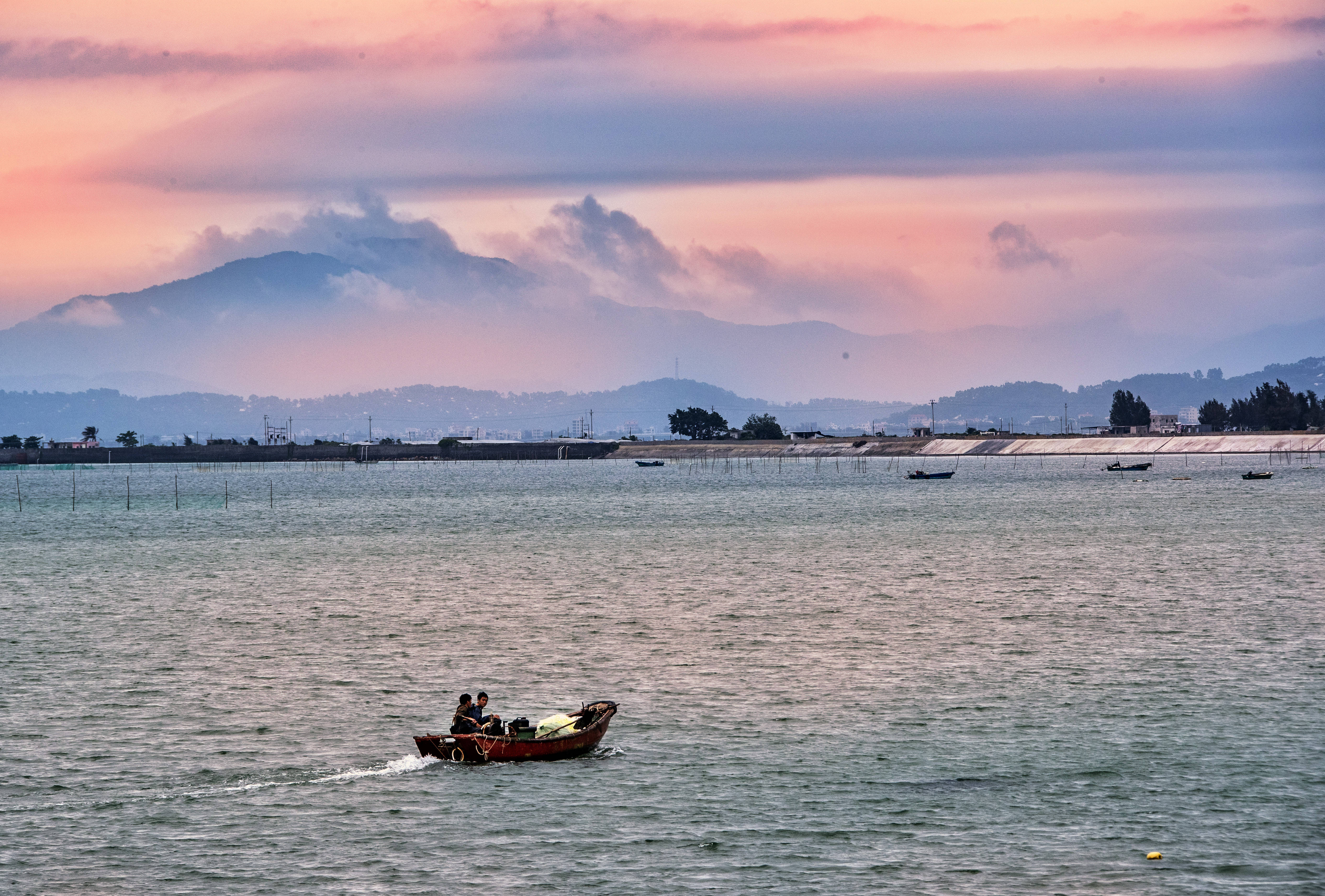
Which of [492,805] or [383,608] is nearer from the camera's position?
[492,805]

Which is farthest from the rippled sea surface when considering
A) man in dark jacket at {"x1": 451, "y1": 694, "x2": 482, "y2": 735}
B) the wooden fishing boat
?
man in dark jacket at {"x1": 451, "y1": 694, "x2": 482, "y2": 735}

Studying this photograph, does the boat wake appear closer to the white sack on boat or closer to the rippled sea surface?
the rippled sea surface

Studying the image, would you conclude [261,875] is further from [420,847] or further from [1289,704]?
[1289,704]

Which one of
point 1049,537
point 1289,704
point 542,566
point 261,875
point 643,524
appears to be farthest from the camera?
point 643,524

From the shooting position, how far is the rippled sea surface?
29.9 m

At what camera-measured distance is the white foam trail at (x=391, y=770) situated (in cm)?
3678

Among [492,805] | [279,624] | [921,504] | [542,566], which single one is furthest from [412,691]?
[921,504]

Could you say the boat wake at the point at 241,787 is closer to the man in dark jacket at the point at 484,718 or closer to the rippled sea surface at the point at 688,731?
the rippled sea surface at the point at 688,731

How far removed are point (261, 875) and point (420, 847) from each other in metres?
3.64

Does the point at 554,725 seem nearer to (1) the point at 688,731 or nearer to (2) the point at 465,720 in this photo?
(2) the point at 465,720

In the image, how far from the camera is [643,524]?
151 m

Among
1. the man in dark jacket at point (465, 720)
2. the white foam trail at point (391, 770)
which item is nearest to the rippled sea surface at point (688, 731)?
the white foam trail at point (391, 770)

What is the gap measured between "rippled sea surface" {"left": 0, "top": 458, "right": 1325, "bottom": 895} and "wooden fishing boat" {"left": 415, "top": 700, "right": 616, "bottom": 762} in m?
0.66

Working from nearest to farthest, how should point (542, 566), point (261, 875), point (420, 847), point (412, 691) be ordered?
point (261, 875), point (420, 847), point (412, 691), point (542, 566)
